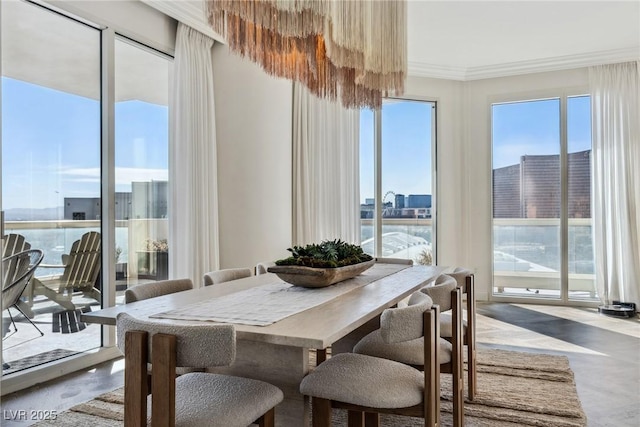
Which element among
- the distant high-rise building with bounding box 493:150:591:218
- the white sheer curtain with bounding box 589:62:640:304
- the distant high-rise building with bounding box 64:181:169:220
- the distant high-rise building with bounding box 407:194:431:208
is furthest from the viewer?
the distant high-rise building with bounding box 407:194:431:208

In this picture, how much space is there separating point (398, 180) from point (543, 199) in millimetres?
1827

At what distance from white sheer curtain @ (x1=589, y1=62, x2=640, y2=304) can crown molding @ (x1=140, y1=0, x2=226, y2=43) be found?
4.51 metres

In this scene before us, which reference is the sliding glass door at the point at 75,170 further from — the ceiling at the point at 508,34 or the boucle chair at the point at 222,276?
the boucle chair at the point at 222,276

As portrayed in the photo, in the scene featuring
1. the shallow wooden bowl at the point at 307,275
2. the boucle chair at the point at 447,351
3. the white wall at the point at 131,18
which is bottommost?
the boucle chair at the point at 447,351

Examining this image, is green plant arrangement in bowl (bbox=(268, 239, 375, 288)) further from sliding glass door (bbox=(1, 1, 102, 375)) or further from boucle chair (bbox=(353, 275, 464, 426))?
sliding glass door (bbox=(1, 1, 102, 375))

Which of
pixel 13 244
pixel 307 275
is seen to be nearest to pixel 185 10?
pixel 13 244

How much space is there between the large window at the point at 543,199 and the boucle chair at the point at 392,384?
188 inches

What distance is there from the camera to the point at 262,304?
186cm

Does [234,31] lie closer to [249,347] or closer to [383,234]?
[249,347]

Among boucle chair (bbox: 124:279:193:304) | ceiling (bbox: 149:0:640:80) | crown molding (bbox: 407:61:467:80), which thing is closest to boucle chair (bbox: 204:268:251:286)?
boucle chair (bbox: 124:279:193:304)

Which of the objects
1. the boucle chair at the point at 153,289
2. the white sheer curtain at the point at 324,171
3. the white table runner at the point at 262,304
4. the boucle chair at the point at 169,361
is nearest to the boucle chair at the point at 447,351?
the white table runner at the point at 262,304

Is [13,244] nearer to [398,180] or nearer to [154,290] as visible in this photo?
[154,290]

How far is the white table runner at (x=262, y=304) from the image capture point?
5.34 feet

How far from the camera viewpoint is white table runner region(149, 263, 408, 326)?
163cm
